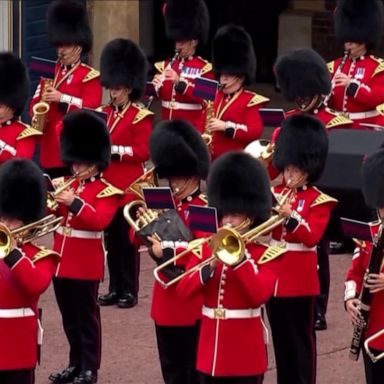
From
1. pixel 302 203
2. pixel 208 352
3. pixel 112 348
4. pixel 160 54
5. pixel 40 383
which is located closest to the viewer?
pixel 208 352

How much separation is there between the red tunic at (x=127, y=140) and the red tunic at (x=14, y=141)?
0.50m

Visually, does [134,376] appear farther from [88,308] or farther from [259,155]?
[259,155]

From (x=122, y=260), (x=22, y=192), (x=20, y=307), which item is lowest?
(x=122, y=260)

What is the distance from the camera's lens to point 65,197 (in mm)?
8289

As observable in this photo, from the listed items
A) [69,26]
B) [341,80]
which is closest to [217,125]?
[341,80]

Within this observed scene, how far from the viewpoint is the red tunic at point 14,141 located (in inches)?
377

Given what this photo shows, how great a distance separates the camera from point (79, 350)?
8.60 metres

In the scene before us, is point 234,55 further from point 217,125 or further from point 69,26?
point 69,26

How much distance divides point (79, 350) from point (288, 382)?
3.71ft

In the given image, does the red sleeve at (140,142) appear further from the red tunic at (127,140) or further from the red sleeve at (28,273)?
the red sleeve at (28,273)

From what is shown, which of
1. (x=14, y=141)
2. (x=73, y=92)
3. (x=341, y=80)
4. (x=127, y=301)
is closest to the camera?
(x=14, y=141)

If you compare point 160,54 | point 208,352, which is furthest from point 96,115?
point 160,54

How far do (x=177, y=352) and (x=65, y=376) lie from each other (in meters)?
0.99

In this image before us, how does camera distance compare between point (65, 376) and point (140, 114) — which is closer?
point (65, 376)
